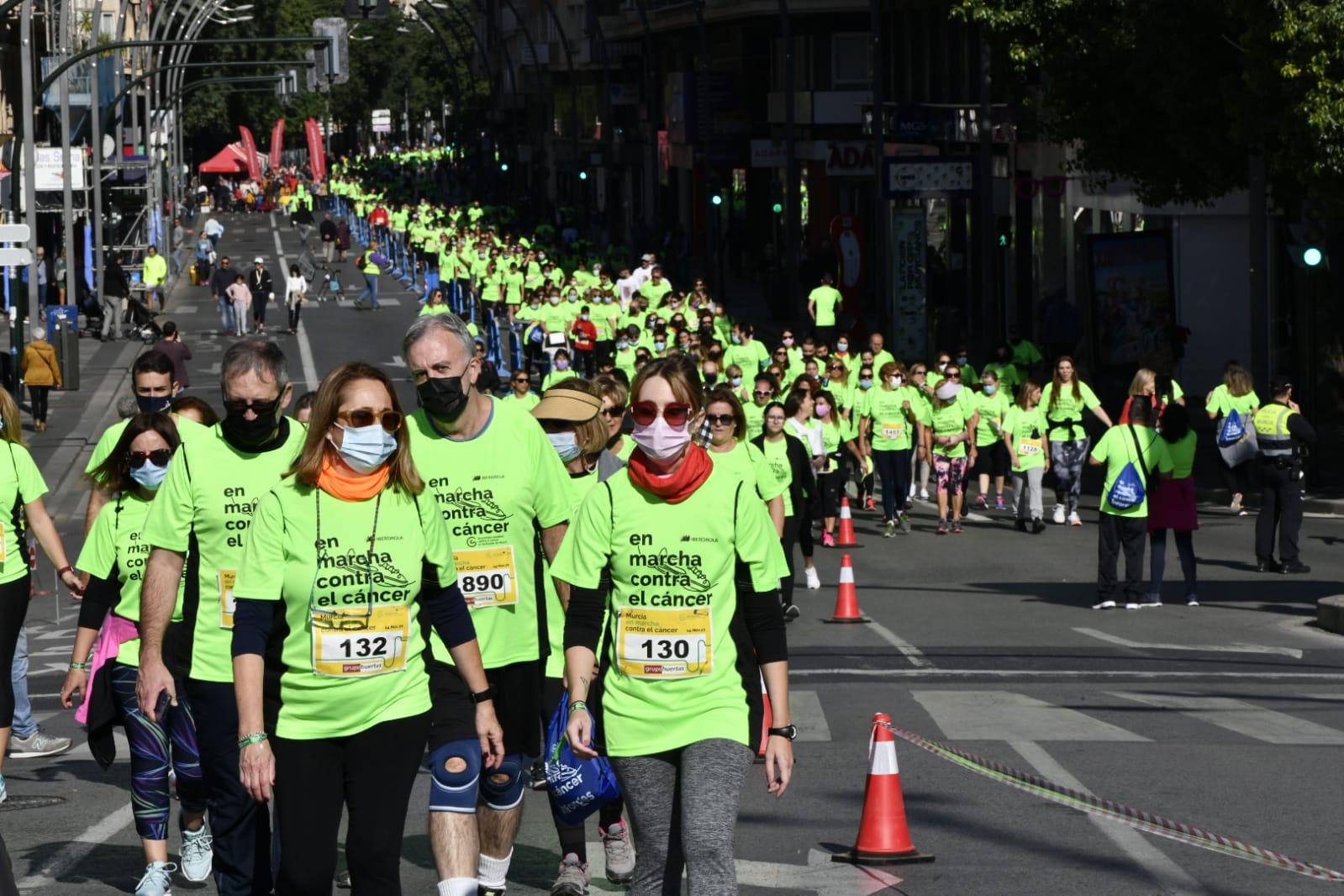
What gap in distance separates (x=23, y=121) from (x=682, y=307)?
10.2 metres

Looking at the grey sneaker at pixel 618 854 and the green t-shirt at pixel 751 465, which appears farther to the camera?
the green t-shirt at pixel 751 465

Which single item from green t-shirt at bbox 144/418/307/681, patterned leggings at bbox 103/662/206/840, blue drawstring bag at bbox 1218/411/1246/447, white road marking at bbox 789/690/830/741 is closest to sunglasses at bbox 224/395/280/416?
green t-shirt at bbox 144/418/307/681

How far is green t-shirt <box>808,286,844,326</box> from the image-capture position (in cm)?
3638

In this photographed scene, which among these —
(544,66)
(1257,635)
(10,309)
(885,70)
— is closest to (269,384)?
(1257,635)

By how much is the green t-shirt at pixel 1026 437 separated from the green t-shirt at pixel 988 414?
46.5 inches

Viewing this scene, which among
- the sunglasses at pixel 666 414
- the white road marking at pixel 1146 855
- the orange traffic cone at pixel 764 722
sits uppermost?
the sunglasses at pixel 666 414

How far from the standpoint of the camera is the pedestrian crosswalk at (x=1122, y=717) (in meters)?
11.6

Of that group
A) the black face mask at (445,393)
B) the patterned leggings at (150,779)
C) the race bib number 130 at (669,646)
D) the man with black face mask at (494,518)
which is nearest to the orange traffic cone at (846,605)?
the patterned leggings at (150,779)

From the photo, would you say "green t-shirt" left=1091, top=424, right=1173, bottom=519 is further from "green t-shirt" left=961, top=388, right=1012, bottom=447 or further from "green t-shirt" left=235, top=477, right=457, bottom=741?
"green t-shirt" left=235, top=477, right=457, bottom=741

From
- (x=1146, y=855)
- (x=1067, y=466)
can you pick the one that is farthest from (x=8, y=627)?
(x=1067, y=466)

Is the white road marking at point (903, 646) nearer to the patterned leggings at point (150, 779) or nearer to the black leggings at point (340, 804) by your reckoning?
the patterned leggings at point (150, 779)

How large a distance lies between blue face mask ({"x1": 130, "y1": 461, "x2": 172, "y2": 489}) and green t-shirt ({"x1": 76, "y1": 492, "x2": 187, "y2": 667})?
91 millimetres

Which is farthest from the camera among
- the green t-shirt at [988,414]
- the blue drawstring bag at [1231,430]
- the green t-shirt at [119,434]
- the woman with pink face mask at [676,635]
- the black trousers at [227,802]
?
the green t-shirt at [988,414]

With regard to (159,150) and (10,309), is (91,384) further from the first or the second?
(159,150)
